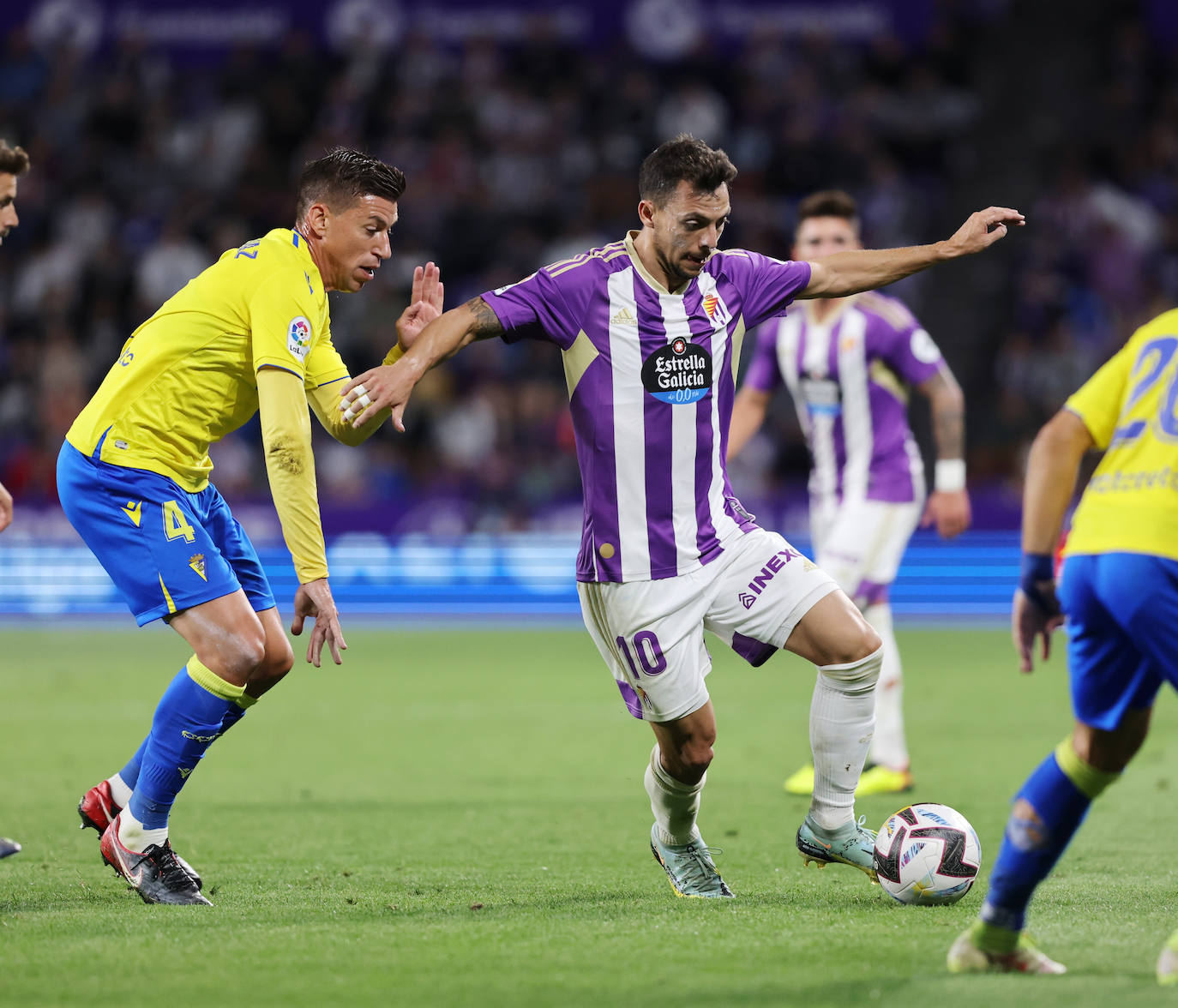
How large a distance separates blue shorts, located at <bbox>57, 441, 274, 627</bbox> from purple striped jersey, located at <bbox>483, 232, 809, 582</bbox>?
1.27m

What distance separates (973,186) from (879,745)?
42.8 ft

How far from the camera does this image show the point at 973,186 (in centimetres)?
1914

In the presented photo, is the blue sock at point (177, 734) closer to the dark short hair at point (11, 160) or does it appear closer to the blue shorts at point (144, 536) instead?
the blue shorts at point (144, 536)

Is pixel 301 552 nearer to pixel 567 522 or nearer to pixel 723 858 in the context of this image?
pixel 723 858

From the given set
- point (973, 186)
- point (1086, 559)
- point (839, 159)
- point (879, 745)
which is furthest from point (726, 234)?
point (1086, 559)

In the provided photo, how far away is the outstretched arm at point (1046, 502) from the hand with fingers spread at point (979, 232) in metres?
1.45

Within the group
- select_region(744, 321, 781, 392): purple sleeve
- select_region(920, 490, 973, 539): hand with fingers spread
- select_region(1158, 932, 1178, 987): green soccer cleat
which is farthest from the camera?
select_region(744, 321, 781, 392): purple sleeve

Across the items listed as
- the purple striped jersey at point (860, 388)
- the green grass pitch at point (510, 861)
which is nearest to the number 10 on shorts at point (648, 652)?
the green grass pitch at point (510, 861)

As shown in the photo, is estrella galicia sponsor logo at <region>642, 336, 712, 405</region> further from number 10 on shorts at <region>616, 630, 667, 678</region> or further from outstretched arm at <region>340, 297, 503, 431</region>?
number 10 on shorts at <region>616, 630, 667, 678</region>

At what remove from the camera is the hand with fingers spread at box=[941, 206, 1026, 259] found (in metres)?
A: 5.18

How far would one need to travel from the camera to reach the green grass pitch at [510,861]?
4.00 meters

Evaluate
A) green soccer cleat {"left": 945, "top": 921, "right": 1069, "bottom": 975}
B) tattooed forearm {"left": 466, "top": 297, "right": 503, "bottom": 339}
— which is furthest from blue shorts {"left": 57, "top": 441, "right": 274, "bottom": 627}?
green soccer cleat {"left": 945, "top": 921, "right": 1069, "bottom": 975}

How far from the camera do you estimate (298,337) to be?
5.05 meters

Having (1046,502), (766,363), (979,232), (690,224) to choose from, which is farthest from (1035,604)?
(766,363)
